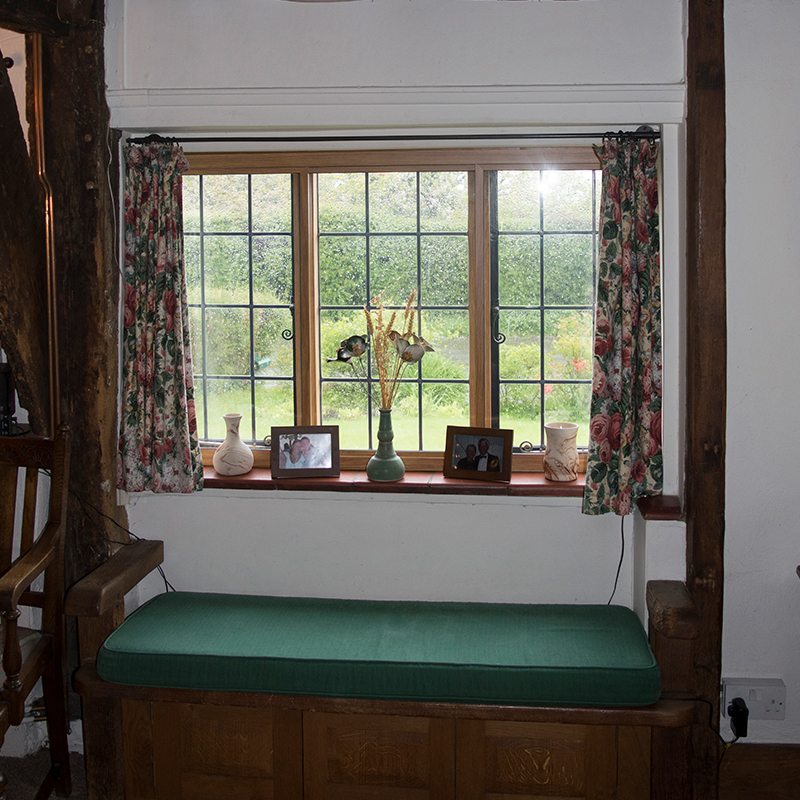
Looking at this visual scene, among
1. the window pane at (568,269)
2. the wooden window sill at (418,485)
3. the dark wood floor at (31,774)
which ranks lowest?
the dark wood floor at (31,774)

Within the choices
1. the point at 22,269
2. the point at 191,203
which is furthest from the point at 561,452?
the point at 22,269

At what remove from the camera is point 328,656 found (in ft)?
8.02

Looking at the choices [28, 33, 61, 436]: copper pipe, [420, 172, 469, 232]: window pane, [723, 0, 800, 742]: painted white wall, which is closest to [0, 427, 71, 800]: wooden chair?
[28, 33, 61, 436]: copper pipe

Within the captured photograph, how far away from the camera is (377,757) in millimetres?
2439

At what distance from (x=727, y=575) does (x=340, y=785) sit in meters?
1.51

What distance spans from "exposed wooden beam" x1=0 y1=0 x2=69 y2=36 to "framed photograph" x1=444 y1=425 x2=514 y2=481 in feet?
6.68

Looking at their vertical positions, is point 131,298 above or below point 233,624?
above

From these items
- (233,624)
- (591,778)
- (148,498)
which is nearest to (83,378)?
(148,498)

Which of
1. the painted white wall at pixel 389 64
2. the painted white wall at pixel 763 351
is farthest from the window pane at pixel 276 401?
the painted white wall at pixel 763 351

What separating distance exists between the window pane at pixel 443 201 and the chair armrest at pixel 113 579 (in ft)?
5.45

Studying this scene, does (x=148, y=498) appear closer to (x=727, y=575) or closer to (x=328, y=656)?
(x=328, y=656)

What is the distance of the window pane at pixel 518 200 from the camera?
9.72ft

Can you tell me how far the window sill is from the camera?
286 centimetres

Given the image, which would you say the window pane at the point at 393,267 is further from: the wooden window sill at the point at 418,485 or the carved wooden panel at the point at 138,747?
the carved wooden panel at the point at 138,747
